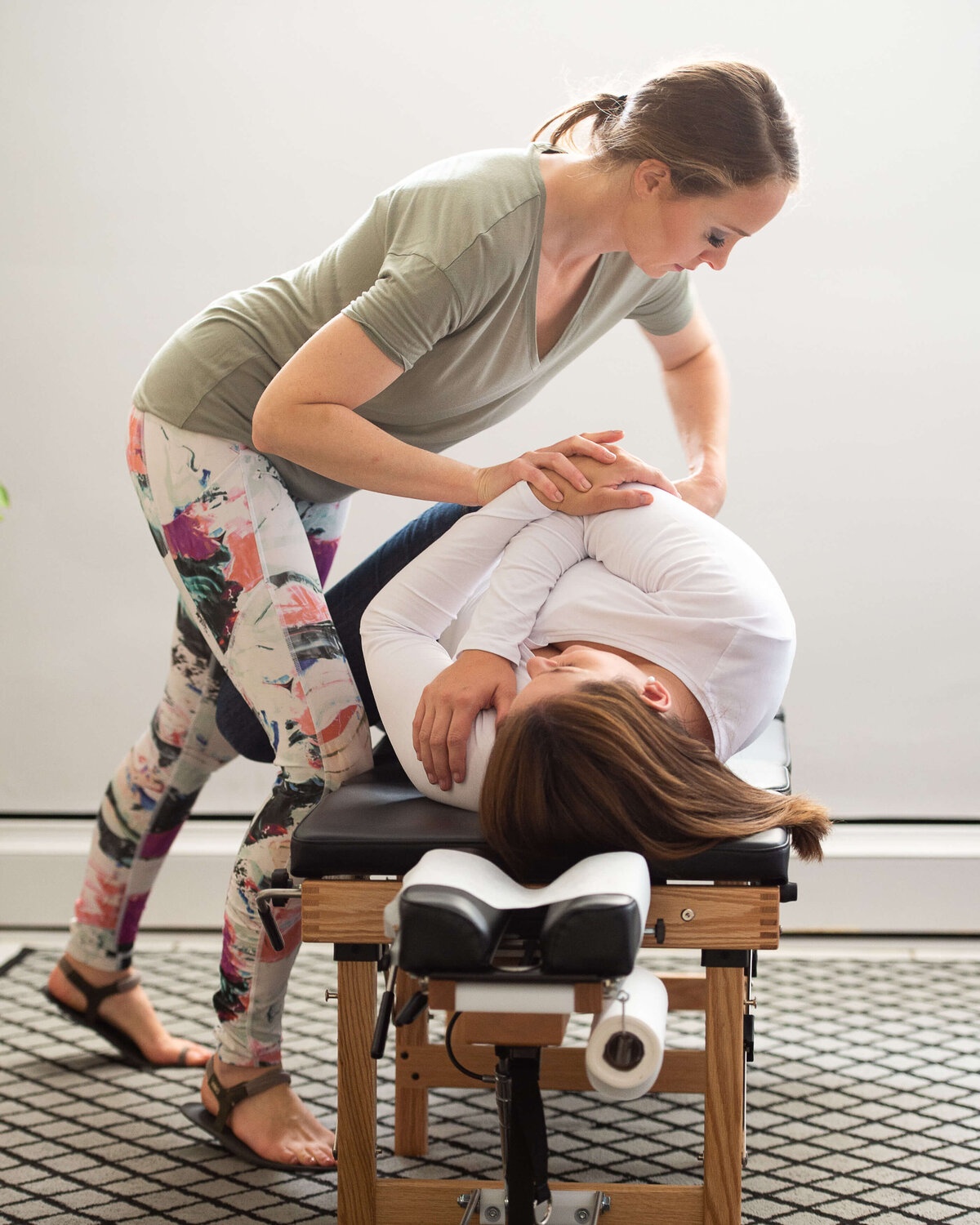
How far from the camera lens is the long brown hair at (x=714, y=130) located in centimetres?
126

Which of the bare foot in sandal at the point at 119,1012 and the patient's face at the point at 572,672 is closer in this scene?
the patient's face at the point at 572,672

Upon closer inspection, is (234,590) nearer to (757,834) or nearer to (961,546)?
(757,834)

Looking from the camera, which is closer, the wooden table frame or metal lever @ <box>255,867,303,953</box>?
the wooden table frame

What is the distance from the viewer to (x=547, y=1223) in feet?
3.75

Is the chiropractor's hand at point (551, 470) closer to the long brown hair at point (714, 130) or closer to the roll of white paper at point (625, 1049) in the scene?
the long brown hair at point (714, 130)

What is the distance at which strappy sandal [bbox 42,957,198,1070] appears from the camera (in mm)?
1786

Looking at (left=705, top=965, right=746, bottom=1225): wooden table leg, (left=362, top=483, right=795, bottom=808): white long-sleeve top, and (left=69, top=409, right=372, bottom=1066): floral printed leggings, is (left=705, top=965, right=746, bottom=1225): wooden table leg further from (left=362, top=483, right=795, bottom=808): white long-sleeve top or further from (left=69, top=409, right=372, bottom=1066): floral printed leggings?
(left=69, top=409, right=372, bottom=1066): floral printed leggings

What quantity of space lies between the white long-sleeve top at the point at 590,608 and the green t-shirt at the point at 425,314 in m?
0.22

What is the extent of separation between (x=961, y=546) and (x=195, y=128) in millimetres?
1946

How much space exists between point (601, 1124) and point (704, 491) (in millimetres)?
924

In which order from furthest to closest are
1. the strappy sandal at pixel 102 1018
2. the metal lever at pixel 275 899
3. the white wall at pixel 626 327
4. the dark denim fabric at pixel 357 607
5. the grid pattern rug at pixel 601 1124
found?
the white wall at pixel 626 327, the strappy sandal at pixel 102 1018, the dark denim fabric at pixel 357 607, the grid pattern rug at pixel 601 1124, the metal lever at pixel 275 899

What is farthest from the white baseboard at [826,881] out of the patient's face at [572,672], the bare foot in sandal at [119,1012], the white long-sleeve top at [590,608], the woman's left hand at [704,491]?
the patient's face at [572,672]

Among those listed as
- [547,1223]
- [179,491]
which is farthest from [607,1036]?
[179,491]

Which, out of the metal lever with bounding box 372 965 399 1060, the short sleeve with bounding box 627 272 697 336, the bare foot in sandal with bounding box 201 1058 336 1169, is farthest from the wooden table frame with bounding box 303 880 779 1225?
the short sleeve with bounding box 627 272 697 336
